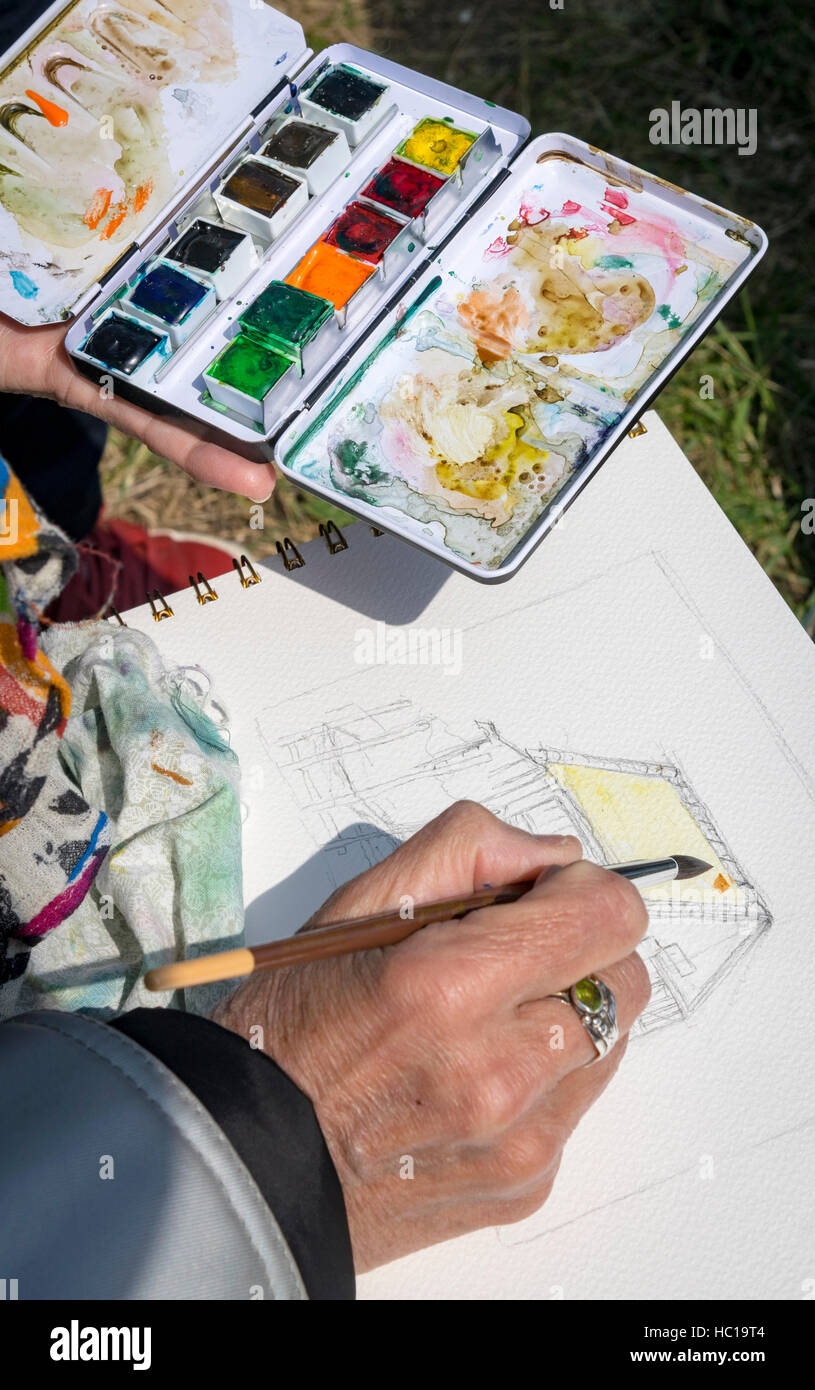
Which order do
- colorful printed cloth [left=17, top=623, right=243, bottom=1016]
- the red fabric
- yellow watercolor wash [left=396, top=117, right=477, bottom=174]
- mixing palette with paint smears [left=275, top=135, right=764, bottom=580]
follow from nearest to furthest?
colorful printed cloth [left=17, top=623, right=243, bottom=1016] < mixing palette with paint smears [left=275, top=135, right=764, bottom=580] < yellow watercolor wash [left=396, top=117, right=477, bottom=174] < the red fabric

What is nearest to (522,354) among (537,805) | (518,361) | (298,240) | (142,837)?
(518,361)

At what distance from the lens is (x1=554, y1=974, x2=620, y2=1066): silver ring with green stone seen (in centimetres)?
105

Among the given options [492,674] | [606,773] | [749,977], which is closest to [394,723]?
[492,674]

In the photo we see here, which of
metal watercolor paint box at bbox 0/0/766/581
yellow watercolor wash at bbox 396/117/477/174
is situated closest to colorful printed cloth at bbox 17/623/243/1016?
metal watercolor paint box at bbox 0/0/766/581

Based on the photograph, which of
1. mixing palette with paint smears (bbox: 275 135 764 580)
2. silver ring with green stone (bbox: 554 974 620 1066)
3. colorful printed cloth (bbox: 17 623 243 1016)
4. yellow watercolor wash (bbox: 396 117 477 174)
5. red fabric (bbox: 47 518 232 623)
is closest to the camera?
silver ring with green stone (bbox: 554 974 620 1066)

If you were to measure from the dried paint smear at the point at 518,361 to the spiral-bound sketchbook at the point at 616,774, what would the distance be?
0.53ft

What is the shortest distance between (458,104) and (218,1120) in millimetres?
1292

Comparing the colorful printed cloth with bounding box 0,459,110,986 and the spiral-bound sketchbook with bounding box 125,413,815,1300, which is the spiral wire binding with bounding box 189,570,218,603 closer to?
the spiral-bound sketchbook with bounding box 125,413,815,1300

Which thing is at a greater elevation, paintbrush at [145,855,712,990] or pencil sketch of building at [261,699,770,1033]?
pencil sketch of building at [261,699,770,1033]

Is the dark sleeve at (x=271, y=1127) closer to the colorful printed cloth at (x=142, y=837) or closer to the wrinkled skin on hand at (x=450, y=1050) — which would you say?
the wrinkled skin on hand at (x=450, y=1050)

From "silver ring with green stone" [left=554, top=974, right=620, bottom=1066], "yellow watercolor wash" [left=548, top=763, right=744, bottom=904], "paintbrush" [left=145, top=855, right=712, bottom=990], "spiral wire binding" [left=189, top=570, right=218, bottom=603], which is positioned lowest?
"silver ring with green stone" [left=554, top=974, right=620, bottom=1066]

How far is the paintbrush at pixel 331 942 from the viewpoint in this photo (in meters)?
0.91

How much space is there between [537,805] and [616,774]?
102 mm

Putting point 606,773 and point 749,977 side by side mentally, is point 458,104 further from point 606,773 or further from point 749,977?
point 749,977
